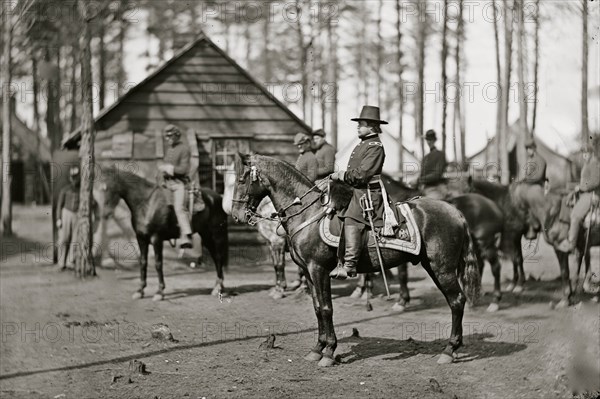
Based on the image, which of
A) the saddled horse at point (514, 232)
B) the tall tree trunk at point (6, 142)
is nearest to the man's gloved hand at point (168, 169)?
the saddled horse at point (514, 232)

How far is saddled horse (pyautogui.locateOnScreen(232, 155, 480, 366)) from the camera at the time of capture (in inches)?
342

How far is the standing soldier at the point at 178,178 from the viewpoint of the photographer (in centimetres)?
1355

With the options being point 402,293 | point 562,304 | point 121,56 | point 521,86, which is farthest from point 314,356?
point 121,56

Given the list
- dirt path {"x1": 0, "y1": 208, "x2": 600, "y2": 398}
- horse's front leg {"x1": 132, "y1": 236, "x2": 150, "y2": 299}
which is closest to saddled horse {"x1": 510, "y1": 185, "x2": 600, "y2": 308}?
dirt path {"x1": 0, "y1": 208, "x2": 600, "y2": 398}

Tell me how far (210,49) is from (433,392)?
1439 centimetres

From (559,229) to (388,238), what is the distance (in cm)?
566

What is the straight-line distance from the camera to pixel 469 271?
Result: 29.5 feet

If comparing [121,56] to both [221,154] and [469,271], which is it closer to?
[221,154]

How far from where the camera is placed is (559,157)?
4256 cm

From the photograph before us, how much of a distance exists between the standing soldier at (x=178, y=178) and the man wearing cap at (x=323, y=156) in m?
2.65

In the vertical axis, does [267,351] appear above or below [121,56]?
below

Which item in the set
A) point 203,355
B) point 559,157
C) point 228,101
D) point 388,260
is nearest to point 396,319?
point 388,260

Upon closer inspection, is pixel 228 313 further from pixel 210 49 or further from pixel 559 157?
pixel 559 157

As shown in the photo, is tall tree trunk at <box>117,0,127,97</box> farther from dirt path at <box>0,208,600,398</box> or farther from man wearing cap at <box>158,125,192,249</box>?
dirt path at <box>0,208,600,398</box>
